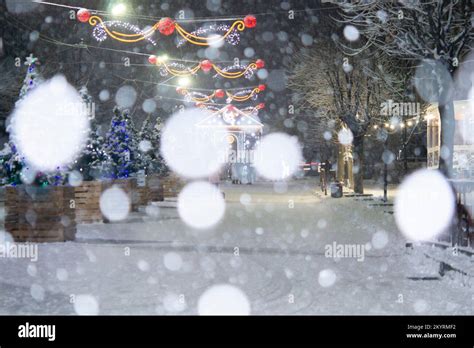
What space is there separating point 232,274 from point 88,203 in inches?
391

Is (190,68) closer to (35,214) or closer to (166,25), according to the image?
(166,25)

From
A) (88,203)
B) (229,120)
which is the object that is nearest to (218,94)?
(88,203)

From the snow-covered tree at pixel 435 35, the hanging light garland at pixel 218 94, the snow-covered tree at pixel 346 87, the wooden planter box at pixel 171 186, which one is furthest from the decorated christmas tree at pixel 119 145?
the hanging light garland at pixel 218 94

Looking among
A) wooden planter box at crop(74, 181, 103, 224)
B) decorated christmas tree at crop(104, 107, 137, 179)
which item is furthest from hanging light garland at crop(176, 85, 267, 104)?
wooden planter box at crop(74, 181, 103, 224)

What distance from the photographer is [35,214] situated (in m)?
15.0

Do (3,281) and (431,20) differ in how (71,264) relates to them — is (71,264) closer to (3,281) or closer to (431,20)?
(3,281)

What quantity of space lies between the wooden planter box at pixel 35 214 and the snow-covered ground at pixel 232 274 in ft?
1.96

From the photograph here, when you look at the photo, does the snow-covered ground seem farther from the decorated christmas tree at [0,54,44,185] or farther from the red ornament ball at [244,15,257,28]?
the red ornament ball at [244,15,257,28]

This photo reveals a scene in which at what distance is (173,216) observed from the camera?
22828mm

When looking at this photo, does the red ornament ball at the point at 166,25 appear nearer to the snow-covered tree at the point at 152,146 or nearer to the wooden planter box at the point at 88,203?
the wooden planter box at the point at 88,203

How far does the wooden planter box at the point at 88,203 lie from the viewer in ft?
64.4

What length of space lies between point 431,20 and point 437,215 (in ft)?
17.0

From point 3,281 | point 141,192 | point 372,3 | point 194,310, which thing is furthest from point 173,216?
point 194,310

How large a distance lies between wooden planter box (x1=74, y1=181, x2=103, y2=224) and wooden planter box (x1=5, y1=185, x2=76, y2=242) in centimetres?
453
